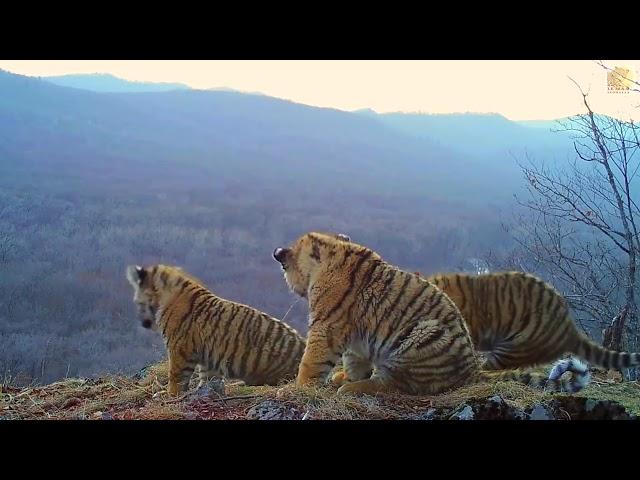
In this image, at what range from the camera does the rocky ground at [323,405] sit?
3.20 meters

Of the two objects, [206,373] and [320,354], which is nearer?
[320,354]

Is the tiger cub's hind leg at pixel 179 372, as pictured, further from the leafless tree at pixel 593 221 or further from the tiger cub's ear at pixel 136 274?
the leafless tree at pixel 593 221

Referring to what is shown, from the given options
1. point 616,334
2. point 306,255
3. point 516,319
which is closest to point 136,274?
point 306,255

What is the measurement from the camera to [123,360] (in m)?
5.41

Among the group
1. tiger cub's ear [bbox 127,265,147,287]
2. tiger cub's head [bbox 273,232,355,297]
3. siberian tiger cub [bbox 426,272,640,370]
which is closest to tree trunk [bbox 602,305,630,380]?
siberian tiger cub [bbox 426,272,640,370]

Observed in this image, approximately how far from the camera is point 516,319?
4867mm

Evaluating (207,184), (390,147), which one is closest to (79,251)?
(207,184)

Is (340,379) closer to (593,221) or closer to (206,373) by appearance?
(206,373)

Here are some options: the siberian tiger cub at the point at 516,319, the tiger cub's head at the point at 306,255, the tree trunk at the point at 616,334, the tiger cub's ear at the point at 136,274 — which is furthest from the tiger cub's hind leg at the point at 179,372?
the tree trunk at the point at 616,334

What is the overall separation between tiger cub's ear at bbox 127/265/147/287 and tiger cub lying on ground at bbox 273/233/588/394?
1514mm

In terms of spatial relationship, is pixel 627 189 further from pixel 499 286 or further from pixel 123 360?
pixel 123 360

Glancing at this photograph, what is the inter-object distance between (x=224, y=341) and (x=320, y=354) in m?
0.99

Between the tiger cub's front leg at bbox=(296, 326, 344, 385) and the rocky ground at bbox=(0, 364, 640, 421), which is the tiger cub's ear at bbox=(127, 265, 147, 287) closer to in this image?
the rocky ground at bbox=(0, 364, 640, 421)

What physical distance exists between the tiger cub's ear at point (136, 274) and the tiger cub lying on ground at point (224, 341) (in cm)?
30
